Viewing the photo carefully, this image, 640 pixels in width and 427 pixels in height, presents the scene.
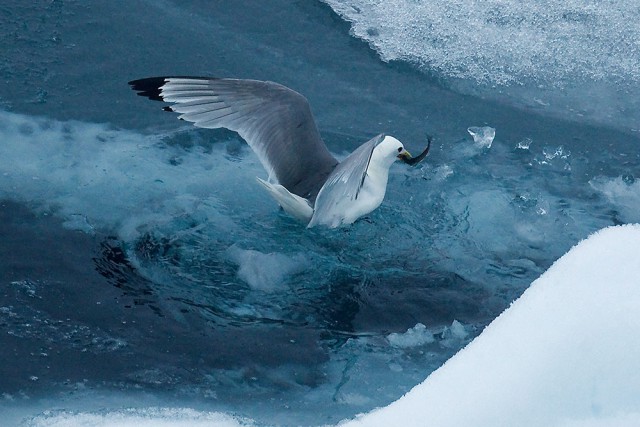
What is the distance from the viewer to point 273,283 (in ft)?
13.8

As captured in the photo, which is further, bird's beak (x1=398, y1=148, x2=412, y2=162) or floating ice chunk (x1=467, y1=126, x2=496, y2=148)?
floating ice chunk (x1=467, y1=126, x2=496, y2=148)

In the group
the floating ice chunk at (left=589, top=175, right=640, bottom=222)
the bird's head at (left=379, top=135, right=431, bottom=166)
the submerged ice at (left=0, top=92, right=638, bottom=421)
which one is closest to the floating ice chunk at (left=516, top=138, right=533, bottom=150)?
the submerged ice at (left=0, top=92, right=638, bottom=421)

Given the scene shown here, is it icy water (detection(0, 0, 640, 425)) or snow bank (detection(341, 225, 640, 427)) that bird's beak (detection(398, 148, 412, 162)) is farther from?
snow bank (detection(341, 225, 640, 427))

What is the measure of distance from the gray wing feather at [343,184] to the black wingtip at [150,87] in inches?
35.6

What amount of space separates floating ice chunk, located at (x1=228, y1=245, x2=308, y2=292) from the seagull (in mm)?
256

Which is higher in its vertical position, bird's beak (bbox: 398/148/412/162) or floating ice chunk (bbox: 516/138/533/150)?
bird's beak (bbox: 398/148/412/162)

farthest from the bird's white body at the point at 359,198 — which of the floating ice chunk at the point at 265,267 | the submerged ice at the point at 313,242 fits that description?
the floating ice chunk at the point at 265,267

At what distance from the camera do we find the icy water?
3.59 m

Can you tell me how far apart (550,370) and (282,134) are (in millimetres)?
2484

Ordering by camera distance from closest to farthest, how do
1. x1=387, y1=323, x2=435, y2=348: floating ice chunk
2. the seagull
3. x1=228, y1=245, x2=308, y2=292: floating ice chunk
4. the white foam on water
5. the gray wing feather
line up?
x1=387, y1=323, x2=435, y2=348: floating ice chunk → the gray wing feather → x1=228, y1=245, x2=308, y2=292: floating ice chunk → the white foam on water → the seagull

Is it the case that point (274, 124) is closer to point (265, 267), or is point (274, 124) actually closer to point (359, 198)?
point (359, 198)

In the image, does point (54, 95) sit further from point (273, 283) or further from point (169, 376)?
point (169, 376)

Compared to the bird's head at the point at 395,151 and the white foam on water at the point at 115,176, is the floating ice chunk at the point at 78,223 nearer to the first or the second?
the white foam on water at the point at 115,176

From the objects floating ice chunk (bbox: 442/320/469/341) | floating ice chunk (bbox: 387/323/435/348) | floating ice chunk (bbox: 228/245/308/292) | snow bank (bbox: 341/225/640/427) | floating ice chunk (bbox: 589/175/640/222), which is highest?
snow bank (bbox: 341/225/640/427)
